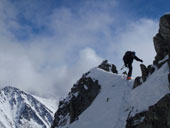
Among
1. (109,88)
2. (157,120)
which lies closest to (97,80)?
(109,88)

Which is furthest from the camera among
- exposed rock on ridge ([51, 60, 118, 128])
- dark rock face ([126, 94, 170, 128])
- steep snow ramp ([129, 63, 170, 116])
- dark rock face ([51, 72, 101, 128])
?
exposed rock on ridge ([51, 60, 118, 128])

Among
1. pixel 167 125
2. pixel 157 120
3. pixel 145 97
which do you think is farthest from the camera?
pixel 145 97

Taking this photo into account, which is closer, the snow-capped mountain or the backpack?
the snow-capped mountain

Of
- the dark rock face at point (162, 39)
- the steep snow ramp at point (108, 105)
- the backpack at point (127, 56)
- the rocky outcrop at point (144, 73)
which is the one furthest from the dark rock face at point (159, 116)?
the backpack at point (127, 56)

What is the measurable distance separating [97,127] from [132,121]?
9.12 m

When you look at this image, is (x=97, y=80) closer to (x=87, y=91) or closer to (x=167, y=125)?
(x=87, y=91)

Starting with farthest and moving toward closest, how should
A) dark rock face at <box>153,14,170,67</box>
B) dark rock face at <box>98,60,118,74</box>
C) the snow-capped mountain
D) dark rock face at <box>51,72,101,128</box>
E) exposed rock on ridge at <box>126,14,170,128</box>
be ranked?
dark rock face at <box>98,60,118,74</box>
dark rock face at <box>51,72,101,128</box>
dark rock face at <box>153,14,170,67</box>
the snow-capped mountain
exposed rock on ridge at <box>126,14,170,128</box>

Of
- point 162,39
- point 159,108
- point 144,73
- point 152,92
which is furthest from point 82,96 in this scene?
point 159,108

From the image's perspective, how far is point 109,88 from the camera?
3938 cm

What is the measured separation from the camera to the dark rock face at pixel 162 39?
25031mm

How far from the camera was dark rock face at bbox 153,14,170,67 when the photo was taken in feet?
82.1

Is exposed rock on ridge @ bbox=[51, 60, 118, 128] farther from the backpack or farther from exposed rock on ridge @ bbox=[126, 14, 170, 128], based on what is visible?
exposed rock on ridge @ bbox=[126, 14, 170, 128]

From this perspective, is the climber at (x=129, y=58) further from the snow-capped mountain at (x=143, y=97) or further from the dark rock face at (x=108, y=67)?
the dark rock face at (x=108, y=67)

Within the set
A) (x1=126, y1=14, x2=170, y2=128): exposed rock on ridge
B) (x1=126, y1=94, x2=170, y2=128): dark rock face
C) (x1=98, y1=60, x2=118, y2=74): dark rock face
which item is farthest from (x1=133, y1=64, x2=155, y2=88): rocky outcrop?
(x1=98, y1=60, x2=118, y2=74): dark rock face
